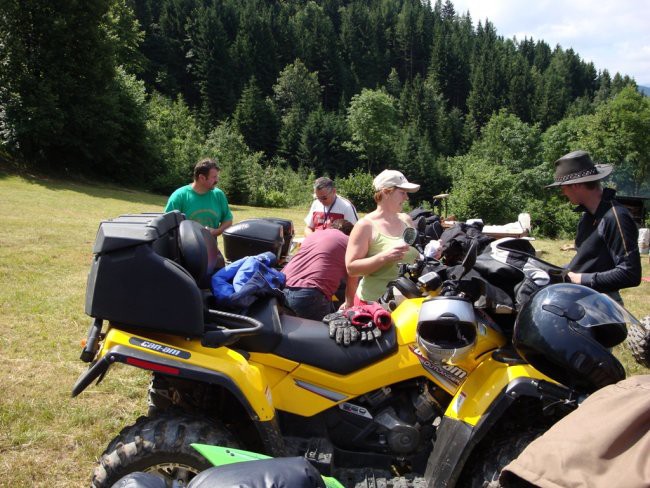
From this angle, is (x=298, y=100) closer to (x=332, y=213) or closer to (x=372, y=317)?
(x=332, y=213)

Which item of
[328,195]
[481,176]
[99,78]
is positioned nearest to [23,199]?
[99,78]

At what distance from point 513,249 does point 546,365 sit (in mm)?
613

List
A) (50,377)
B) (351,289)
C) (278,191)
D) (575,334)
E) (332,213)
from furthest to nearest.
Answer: (278,191) < (332,213) < (351,289) < (50,377) < (575,334)

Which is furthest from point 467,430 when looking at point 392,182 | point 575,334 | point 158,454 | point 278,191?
point 278,191

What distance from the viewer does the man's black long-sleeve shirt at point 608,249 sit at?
3662 millimetres

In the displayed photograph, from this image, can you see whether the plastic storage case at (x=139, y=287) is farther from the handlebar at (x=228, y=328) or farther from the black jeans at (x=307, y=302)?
the black jeans at (x=307, y=302)

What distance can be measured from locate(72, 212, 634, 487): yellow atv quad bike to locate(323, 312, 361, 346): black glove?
44mm

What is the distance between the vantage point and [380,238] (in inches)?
165

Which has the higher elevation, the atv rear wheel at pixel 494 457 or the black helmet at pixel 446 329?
the black helmet at pixel 446 329

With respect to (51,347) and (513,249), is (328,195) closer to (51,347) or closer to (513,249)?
(51,347)

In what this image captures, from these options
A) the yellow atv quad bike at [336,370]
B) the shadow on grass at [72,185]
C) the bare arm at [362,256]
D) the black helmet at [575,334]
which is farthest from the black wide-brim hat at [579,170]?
the shadow on grass at [72,185]

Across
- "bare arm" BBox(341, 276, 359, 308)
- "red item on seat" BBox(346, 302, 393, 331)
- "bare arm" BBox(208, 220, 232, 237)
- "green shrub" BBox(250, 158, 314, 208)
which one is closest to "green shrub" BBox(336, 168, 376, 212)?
"green shrub" BBox(250, 158, 314, 208)

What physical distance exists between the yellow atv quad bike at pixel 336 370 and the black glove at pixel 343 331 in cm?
4

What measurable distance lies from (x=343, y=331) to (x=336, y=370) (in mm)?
206
